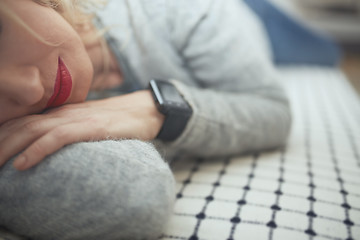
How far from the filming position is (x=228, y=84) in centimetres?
63

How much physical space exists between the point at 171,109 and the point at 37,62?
18cm

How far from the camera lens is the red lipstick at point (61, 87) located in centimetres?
42

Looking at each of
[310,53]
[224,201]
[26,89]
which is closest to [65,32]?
[26,89]

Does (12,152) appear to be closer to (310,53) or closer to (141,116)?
(141,116)

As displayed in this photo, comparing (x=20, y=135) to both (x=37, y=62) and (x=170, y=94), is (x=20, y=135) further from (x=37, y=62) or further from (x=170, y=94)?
(x=170, y=94)

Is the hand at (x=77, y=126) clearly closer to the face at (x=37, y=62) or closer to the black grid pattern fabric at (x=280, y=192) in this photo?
the face at (x=37, y=62)

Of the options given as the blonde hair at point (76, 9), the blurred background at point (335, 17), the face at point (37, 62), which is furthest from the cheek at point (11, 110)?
the blurred background at point (335, 17)

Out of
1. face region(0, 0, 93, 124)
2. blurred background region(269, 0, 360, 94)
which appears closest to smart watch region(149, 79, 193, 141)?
face region(0, 0, 93, 124)

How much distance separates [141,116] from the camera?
19.0 inches

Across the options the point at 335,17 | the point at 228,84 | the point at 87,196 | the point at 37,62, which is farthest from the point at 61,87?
the point at 335,17

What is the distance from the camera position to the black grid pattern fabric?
1.40ft

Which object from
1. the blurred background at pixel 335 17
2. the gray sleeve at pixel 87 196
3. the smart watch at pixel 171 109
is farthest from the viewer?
the blurred background at pixel 335 17

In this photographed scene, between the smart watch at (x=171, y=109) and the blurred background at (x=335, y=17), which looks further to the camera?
the blurred background at (x=335, y=17)

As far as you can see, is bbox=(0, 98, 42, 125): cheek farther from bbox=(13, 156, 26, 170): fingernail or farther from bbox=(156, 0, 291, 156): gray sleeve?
bbox=(156, 0, 291, 156): gray sleeve
